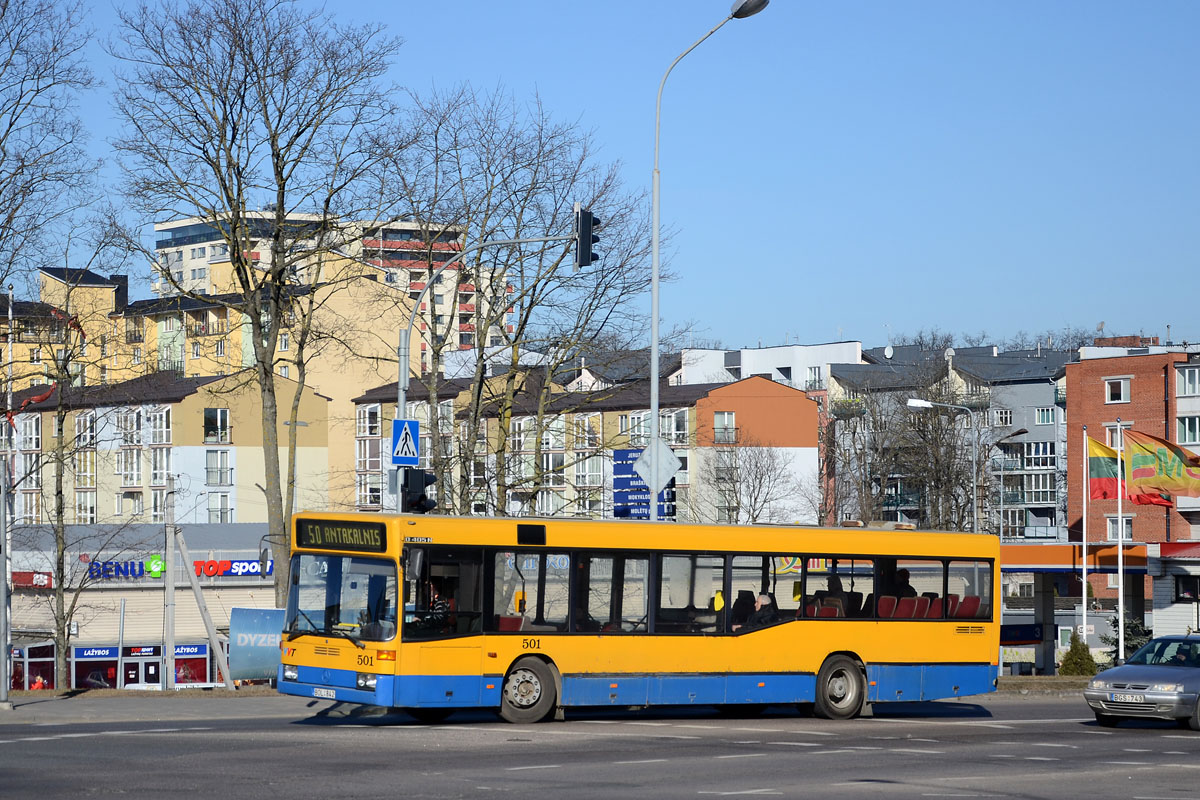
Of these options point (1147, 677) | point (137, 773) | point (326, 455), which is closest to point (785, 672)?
point (1147, 677)

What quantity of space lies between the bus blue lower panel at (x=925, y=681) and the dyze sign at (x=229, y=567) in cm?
4835

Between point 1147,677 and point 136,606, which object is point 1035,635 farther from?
point 136,606

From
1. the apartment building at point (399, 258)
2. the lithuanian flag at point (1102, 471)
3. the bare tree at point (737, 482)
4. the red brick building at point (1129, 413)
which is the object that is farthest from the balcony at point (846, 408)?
the apartment building at point (399, 258)

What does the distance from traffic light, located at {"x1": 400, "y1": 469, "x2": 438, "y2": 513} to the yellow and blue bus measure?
7.94 feet

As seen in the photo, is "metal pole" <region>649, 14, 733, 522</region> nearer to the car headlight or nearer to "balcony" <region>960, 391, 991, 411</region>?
the car headlight

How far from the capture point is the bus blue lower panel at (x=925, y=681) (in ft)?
72.9

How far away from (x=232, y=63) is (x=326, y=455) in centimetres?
6685

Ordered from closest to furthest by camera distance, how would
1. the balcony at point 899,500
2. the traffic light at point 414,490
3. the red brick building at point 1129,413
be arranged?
the traffic light at point 414,490, the red brick building at point 1129,413, the balcony at point 899,500

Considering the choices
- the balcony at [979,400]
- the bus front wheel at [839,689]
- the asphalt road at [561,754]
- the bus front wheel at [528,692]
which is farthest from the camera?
the balcony at [979,400]

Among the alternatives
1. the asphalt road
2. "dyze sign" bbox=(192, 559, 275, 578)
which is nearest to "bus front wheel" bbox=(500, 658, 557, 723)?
the asphalt road

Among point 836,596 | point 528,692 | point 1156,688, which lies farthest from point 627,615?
point 1156,688

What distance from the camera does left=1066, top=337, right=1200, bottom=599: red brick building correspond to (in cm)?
8831

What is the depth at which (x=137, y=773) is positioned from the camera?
13.9m

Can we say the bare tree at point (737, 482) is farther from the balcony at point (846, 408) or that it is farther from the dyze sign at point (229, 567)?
the dyze sign at point (229, 567)
